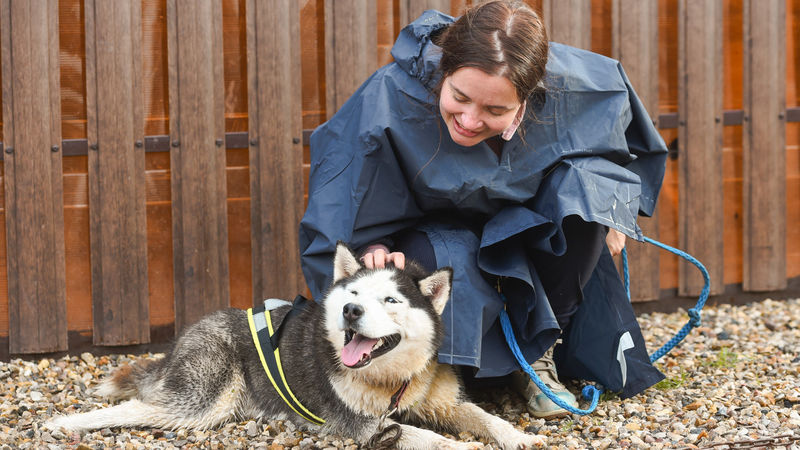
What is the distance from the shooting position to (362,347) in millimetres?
2836

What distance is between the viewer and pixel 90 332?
A: 4.12 metres

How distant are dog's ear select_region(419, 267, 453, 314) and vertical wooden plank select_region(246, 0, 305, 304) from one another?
1448 millimetres

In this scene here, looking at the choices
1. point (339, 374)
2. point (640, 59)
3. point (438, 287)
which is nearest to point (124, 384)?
point (339, 374)

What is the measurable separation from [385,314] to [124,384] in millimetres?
1408

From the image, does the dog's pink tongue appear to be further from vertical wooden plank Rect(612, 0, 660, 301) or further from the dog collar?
vertical wooden plank Rect(612, 0, 660, 301)

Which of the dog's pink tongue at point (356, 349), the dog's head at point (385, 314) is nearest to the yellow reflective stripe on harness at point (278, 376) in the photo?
the dog's head at point (385, 314)

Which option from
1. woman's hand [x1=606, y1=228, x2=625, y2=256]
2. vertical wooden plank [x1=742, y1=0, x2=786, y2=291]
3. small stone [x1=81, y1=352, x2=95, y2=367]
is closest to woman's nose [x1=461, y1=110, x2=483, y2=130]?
woman's hand [x1=606, y1=228, x2=625, y2=256]

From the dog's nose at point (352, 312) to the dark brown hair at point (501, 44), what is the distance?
93 cm

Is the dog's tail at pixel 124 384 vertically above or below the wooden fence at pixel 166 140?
below

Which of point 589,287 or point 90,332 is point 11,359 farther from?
point 589,287

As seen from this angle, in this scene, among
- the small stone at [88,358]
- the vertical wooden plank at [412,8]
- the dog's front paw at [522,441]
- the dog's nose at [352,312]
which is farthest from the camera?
the vertical wooden plank at [412,8]

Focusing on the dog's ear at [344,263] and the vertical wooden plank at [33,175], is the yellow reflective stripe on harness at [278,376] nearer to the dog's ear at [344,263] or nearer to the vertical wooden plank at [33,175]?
the dog's ear at [344,263]

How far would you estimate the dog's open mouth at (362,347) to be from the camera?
2.82m

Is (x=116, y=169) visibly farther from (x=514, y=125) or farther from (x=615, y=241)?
(x=615, y=241)
